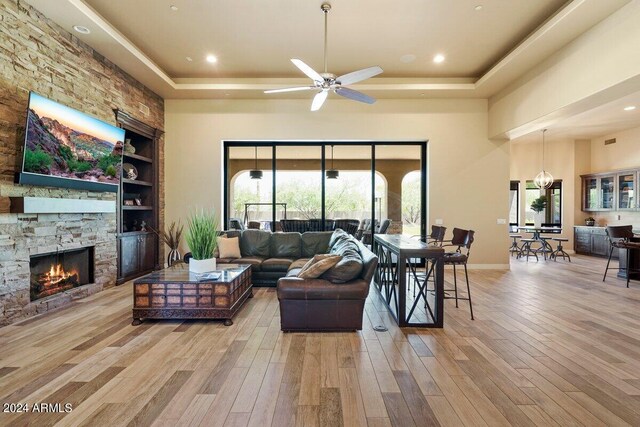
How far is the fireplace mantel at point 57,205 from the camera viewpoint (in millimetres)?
3461

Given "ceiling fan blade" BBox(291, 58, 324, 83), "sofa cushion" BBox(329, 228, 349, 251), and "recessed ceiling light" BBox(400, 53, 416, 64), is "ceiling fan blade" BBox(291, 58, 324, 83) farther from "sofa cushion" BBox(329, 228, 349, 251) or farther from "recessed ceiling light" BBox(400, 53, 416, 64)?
"recessed ceiling light" BBox(400, 53, 416, 64)

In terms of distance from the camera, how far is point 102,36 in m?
4.38

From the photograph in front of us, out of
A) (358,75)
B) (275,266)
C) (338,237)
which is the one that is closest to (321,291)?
(338,237)

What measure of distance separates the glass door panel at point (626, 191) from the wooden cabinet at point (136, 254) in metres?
11.8

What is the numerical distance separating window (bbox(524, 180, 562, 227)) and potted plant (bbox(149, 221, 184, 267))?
33.7 ft

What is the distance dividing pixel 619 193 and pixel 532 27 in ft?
21.5

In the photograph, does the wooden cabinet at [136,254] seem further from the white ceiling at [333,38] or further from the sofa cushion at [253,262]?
the white ceiling at [333,38]

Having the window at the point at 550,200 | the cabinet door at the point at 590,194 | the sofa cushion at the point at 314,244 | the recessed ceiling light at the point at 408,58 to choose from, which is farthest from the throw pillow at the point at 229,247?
the cabinet door at the point at 590,194

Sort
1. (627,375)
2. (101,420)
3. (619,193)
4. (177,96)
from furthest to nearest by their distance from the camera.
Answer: (619,193) → (177,96) → (627,375) → (101,420)

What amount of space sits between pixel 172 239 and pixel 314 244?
3.10 metres

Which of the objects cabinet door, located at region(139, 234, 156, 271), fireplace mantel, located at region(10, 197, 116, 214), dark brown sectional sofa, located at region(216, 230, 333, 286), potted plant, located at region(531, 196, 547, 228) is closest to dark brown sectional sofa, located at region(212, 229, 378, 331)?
dark brown sectional sofa, located at region(216, 230, 333, 286)

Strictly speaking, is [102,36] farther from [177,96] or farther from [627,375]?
[627,375]

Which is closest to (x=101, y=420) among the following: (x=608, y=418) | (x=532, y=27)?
(x=608, y=418)

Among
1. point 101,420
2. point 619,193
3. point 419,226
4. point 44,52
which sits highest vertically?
point 44,52
